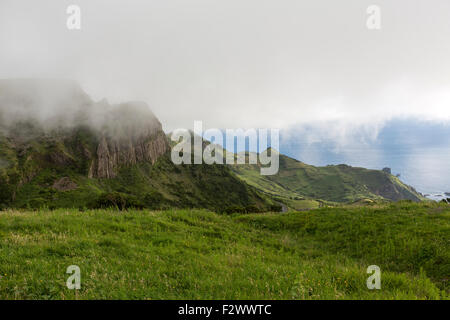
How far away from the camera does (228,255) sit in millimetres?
9250

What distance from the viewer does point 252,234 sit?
14133 mm

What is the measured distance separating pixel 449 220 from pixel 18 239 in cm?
2051

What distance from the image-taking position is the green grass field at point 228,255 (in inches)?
226

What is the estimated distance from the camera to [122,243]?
9.19 meters

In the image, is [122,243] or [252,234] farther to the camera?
[252,234]

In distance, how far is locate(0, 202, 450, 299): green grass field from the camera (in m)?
5.74

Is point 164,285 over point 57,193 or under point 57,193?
over
